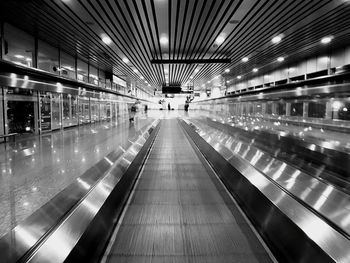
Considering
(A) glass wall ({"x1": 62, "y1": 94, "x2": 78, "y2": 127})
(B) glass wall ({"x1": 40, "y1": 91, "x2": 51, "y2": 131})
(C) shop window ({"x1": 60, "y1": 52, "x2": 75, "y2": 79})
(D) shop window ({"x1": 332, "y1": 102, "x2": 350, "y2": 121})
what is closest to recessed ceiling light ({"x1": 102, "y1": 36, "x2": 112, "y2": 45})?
(C) shop window ({"x1": 60, "y1": 52, "x2": 75, "y2": 79})

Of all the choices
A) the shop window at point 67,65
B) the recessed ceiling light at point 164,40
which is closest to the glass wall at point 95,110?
the shop window at point 67,65

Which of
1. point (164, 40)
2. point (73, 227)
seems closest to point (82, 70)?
point (164, 40)

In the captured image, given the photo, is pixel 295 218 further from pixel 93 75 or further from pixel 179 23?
pixel 93 75

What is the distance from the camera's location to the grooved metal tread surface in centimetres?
248

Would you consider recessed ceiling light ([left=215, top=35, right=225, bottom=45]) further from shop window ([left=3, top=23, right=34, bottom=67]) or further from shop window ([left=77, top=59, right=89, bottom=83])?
shop window ([left=77, top=59, right=89, bottom=83])

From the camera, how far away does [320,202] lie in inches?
113

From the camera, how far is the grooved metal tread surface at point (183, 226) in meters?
2.48

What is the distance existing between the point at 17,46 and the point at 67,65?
361 centimetres

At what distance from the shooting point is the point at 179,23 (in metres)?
7.56

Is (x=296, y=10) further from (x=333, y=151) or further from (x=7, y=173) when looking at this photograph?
(x=7, y=173)

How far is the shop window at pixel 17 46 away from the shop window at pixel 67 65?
2145mm

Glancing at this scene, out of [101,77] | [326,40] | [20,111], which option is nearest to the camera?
[326,40]

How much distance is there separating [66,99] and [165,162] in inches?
410

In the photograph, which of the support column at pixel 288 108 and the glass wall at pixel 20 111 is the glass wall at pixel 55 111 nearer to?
the glass wall at pixel 20 111
